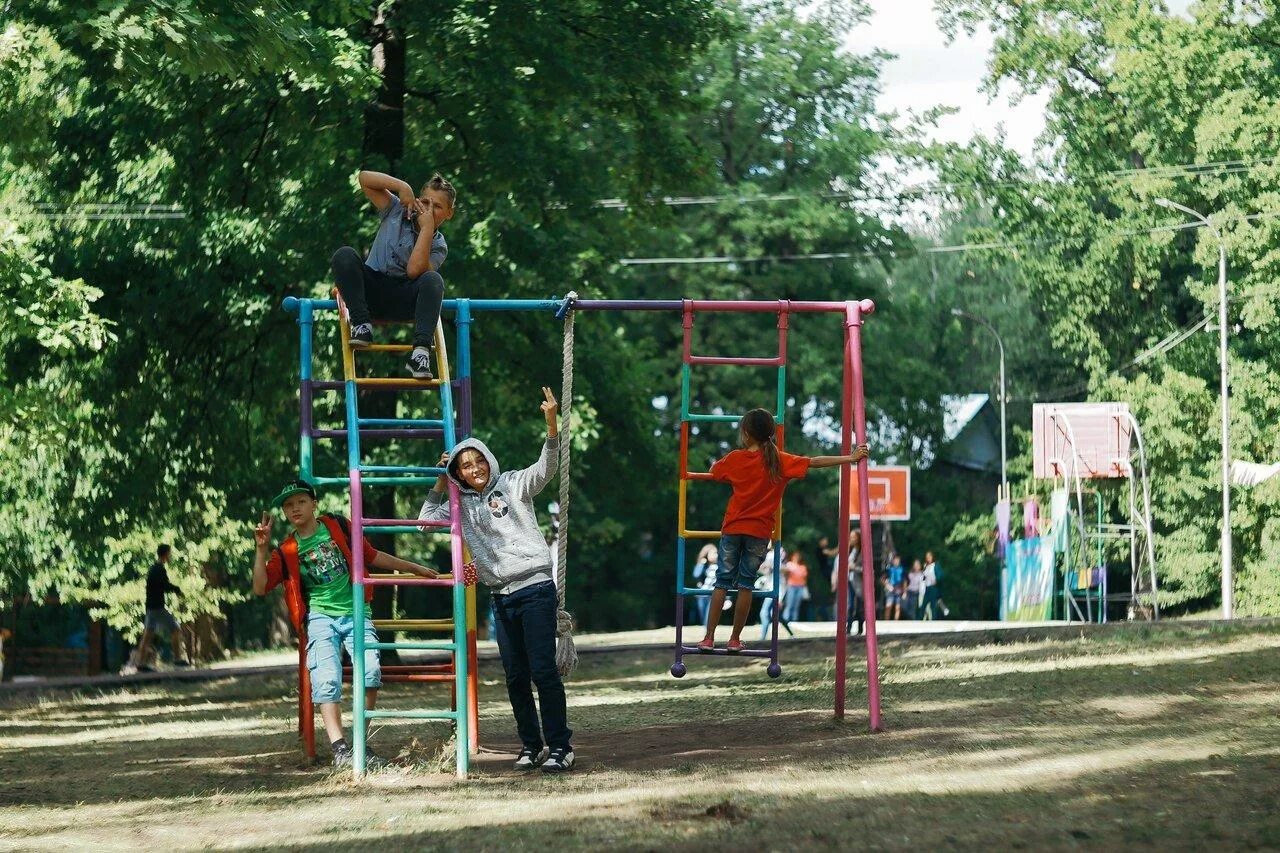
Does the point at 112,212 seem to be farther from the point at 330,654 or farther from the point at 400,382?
the point at 330,654

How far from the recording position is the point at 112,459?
20922mm

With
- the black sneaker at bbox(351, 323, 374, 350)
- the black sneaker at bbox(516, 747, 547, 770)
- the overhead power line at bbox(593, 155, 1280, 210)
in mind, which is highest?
the overhead power line at bbox(593, 155, 1280, 210)

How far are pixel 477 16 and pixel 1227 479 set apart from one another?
23306mm

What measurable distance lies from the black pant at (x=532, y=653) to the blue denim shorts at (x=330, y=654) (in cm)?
79

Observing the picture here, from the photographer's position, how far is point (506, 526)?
382 inches

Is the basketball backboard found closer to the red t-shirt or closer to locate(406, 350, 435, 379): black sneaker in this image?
the red t-shirt

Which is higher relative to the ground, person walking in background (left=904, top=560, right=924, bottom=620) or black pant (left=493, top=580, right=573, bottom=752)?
black pant (left=493, top=580, right=573, bottom=752)

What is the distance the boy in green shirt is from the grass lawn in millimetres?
576

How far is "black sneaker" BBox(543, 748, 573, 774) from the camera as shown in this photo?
9891 mm

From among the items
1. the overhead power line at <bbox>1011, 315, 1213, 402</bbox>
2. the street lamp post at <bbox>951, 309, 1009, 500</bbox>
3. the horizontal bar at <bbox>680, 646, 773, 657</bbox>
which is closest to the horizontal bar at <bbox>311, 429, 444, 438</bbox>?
the horizontal bar at <bbox>680, 646, 773, 657</bbox>

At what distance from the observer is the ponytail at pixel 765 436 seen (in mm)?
12016

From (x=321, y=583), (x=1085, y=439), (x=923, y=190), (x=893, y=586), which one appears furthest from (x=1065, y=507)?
(x=321, y=583)

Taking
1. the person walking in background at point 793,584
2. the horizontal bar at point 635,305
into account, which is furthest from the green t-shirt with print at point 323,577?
the person walking in background at point 793,584

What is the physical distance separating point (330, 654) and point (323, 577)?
1.48 feet
